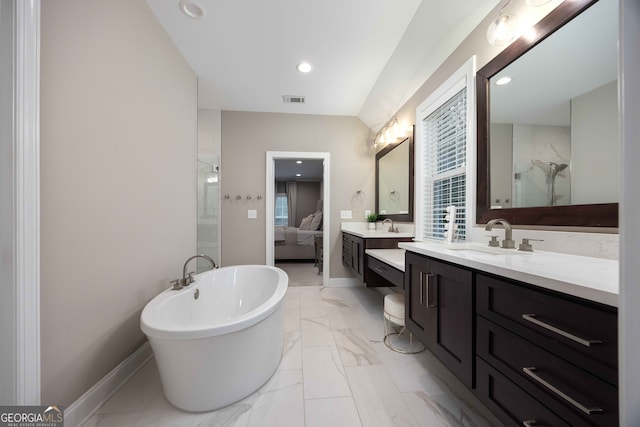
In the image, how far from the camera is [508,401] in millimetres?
781

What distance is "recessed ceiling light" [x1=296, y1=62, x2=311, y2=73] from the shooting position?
7.16 ft

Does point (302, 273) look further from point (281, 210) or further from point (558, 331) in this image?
point (281, 210)

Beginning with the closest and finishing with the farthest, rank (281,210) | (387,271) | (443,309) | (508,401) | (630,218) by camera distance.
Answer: (630,218) → (508,401) → (443,309) → (387,271) → (281,210)

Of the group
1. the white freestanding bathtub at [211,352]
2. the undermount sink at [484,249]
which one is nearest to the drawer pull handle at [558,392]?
→ the undermount sink at [484,249]

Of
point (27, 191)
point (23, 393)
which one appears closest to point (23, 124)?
point (27, 191)

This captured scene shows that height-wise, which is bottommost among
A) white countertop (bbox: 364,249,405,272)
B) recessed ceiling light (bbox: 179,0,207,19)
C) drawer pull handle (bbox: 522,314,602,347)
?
white countertop (bbox: 364,249,405,272)

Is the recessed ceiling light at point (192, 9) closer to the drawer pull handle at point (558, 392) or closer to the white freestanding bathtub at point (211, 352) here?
the white freestanding bathtub at point (211, 352)

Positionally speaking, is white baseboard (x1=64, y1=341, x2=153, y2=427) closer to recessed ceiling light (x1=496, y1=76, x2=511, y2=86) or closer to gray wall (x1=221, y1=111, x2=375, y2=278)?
gray wall (x1=221, y1=111, x2=375, y2=278)

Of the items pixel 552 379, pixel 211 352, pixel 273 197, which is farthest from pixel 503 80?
pixel 273 197

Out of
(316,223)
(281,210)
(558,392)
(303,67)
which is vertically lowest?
(558,392)

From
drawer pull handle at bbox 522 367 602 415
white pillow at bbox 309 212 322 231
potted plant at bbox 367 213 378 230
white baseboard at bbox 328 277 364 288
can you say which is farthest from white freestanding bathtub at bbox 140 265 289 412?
white pillow at bbox 309 212 322 231

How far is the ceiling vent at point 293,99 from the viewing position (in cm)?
280

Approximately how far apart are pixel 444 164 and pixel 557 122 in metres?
0.87

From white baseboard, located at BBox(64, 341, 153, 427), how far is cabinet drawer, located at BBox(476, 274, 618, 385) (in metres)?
1.99
